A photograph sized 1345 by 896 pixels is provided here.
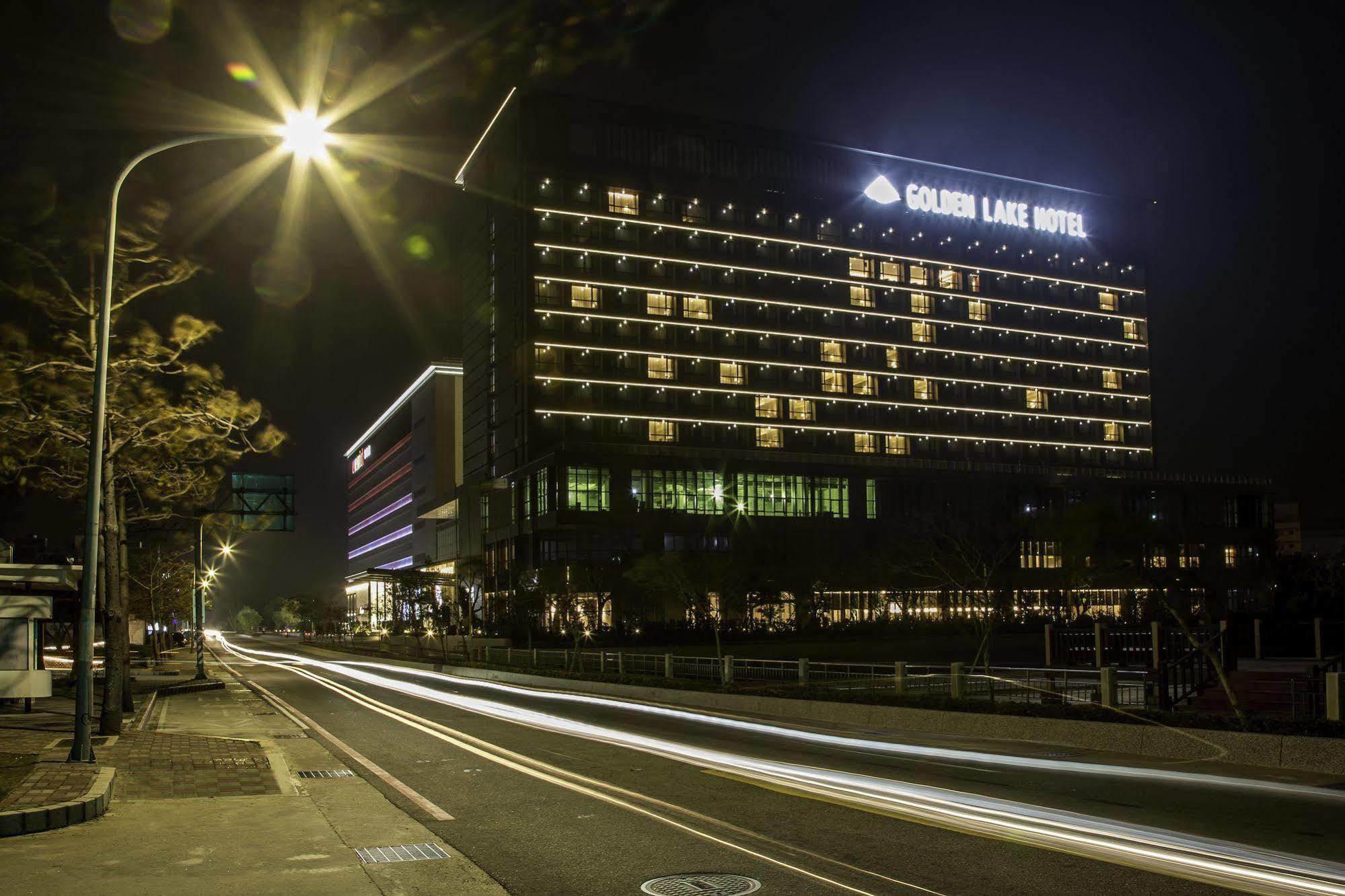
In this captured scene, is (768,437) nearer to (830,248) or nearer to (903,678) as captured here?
(830,248)

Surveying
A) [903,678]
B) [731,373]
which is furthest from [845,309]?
[903,678]

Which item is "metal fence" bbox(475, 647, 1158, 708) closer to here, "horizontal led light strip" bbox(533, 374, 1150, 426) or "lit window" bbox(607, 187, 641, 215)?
"horizontal led light strip" bbox(533, 374, 1150, 426)

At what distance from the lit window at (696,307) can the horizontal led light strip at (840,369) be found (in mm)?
4211

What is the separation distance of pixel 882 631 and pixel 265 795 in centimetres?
6679

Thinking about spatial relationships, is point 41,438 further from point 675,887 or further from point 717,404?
point 717,404

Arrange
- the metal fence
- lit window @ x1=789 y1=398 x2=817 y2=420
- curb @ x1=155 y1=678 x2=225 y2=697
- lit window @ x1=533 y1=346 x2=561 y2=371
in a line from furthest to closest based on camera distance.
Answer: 1. lit window @ x1=789 y1=398 x2=817 y2=420
2. lit window @ x1=533 y1=346 x2=561 y2=371
3. curb @ x1=155 y1=678 x2=225 y2=697
4. the metal fence

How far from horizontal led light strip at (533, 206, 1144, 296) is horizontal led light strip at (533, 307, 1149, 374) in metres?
7.79

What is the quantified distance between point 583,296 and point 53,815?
317 ft

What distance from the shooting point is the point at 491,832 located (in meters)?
11.6

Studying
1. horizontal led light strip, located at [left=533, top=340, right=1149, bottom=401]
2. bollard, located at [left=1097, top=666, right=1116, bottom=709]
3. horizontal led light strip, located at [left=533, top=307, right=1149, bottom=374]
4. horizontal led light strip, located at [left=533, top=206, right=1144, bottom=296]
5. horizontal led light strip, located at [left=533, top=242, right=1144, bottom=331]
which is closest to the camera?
bollard, located at [left=1097, top=666, right=1116, bottom=709]

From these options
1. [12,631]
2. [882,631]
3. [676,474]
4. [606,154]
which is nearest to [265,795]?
[12,631]

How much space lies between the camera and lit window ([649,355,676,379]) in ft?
351

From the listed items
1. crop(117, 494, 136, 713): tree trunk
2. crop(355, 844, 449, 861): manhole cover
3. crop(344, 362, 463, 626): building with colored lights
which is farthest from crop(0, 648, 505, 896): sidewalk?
crop(344, 362, 463, 626): building with colored lights

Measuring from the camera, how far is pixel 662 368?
108m
